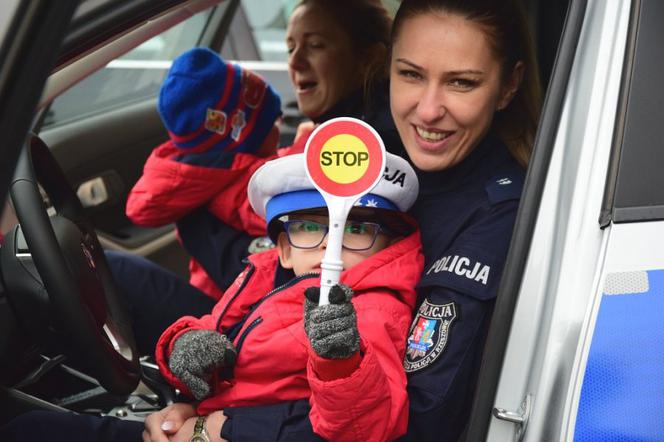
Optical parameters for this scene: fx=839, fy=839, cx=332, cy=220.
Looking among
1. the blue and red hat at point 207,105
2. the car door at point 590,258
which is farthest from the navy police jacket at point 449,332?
the blue and red hat at point 207,105

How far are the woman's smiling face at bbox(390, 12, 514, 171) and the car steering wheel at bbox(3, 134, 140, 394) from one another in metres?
0.67

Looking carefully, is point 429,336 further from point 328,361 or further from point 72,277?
point 72,277

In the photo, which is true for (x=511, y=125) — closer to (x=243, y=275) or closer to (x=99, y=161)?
(x=243, y=275)

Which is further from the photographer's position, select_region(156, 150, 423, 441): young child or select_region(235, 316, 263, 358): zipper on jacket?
select_region(235, 316, 263, 358): zipper on jacket

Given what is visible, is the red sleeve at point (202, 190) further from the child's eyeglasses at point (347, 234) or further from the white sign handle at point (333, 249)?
the white sign handle at point (333, 249)

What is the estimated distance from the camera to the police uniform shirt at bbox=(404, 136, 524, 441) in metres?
1.34

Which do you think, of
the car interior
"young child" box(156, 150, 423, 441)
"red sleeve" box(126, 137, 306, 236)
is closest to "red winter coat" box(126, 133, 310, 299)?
"red sleeve" box(126, 137, 306, 236)

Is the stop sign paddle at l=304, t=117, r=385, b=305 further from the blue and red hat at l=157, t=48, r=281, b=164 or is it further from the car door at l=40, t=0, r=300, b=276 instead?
the car door at l=40, t=0, r=300, b=276

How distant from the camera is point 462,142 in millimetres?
1655

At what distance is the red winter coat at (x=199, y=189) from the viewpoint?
7.35ft

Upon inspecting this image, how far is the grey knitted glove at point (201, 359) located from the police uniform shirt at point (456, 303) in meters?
0.33

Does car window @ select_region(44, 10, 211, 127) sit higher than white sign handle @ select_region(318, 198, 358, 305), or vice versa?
car window @ select_region(44, 10, 211, 127)

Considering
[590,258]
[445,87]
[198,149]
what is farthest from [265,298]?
[198,149]

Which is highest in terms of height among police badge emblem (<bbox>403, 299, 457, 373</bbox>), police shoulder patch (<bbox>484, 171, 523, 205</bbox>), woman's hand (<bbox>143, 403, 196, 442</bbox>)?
police shoulder patch (<bbox>484, 171, 523, 205</bbox>)
